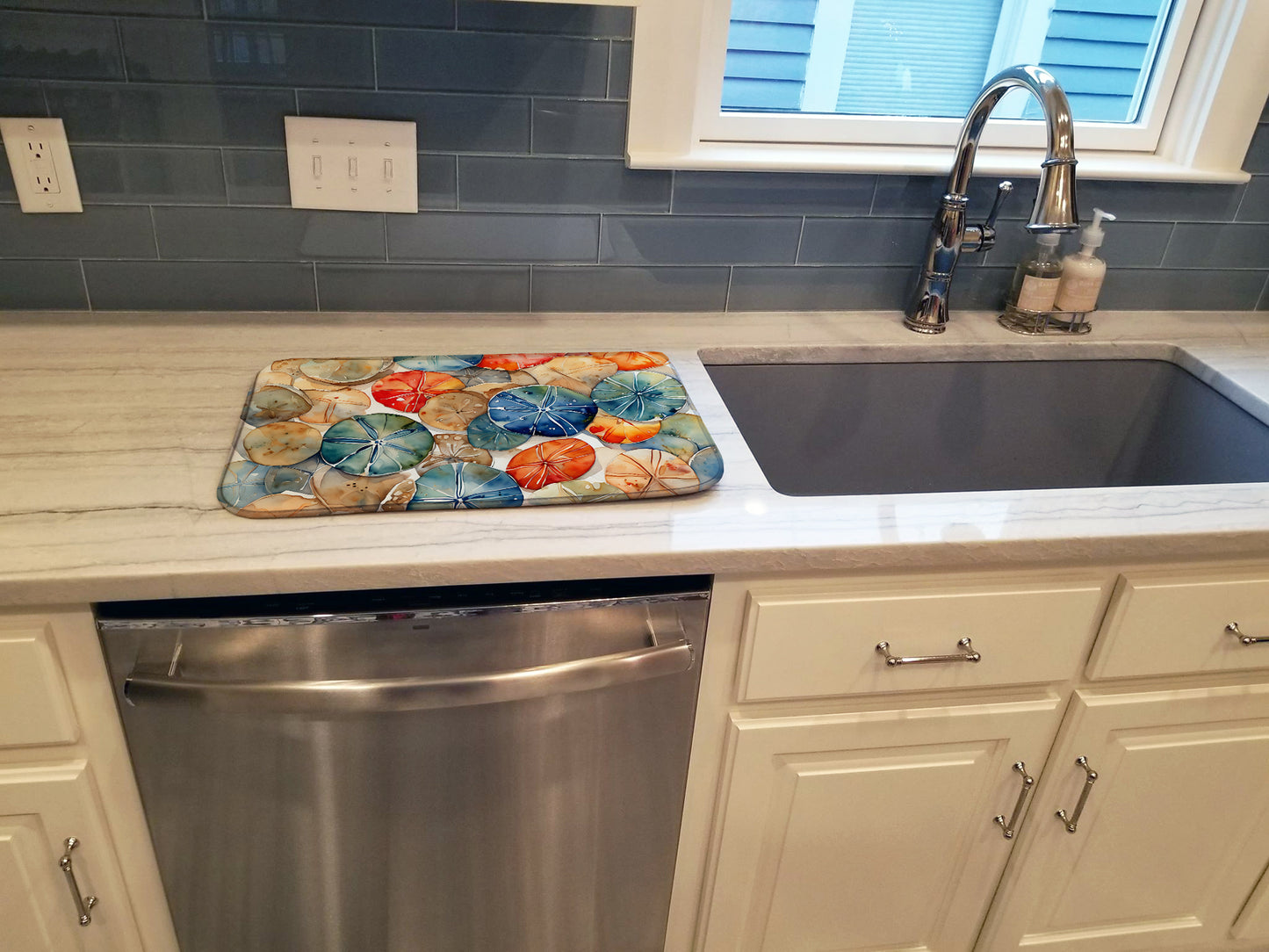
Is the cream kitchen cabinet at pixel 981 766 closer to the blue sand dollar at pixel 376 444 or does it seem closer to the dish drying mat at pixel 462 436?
the dish drying mat at pixel 462 436

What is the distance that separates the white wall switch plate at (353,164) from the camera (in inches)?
49.5

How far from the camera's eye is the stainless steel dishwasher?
95 centimetres

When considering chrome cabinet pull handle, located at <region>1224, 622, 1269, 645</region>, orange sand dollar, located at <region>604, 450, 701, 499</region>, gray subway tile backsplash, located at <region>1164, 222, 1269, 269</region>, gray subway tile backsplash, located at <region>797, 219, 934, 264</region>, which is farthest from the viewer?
gray subway tile backsplash, located at <region>1164, 222, 1269, 269</region>

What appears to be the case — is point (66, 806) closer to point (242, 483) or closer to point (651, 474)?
point (242, 483)

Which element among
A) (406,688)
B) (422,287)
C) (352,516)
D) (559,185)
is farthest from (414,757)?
(559,185)

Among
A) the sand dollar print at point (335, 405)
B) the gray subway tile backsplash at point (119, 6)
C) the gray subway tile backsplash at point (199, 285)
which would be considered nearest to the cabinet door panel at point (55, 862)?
the sand dollar print at point (335, 405)

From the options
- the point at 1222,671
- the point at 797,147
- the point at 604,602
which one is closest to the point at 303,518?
the point at 604,602

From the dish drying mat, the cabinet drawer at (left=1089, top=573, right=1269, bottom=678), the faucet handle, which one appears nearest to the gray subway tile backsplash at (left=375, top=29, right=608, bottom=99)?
the dish drying mat

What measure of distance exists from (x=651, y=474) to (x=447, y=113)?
1.90 ft

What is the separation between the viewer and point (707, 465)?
1.05 metres

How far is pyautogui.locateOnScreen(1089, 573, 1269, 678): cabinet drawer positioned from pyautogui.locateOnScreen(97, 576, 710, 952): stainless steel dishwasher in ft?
1.53

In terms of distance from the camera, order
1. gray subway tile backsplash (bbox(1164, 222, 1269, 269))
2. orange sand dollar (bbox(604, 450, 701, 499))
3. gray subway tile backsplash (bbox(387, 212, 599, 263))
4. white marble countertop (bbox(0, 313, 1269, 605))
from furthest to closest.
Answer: gray subway tile backsplash (bbox(1164, 222, 1269, 269)) → gray subway tile backsplash (bbox(387, 212, 599, 263)) → orange sand dollar (bbox(604, 450, 701, 499)) → white marble countertop (bbox(0, 313, 1269, 605))

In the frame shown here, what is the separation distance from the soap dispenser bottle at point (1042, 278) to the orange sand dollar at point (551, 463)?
2.50 ft

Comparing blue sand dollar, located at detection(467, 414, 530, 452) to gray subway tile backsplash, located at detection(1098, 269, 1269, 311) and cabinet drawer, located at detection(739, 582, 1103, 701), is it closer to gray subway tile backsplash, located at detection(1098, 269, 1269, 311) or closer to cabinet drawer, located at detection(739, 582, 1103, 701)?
cabinet drawer, located at detection(739, 582, 1103, 701)
